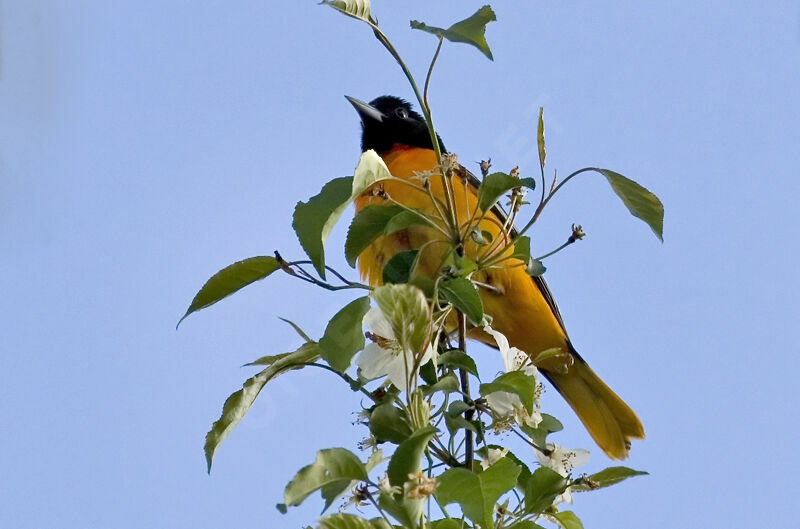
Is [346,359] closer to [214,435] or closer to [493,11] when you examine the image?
[214,435]

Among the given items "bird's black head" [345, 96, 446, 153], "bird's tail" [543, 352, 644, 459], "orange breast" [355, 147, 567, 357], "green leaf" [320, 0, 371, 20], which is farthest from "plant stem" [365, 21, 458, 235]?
"bird's black head" [345, 96, 446, 153]

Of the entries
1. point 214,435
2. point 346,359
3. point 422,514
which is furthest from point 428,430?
point 214,435

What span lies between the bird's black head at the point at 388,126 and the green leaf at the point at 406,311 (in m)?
3.36

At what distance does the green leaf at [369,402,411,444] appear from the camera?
1614mm

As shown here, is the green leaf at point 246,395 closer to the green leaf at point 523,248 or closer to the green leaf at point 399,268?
the green leaf at point 399,268

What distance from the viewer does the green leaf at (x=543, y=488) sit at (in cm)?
172

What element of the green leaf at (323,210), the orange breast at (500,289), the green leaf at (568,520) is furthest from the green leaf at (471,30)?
the orange breast at (500,289)

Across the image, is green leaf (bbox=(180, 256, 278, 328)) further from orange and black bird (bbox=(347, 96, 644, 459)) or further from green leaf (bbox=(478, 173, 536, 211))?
orange and black bird (bbox=(347, 96, 644, 459))

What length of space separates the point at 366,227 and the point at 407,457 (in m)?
0.53

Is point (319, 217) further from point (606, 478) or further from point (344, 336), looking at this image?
point (606, 478)


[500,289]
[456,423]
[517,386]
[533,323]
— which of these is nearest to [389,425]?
[456,423]

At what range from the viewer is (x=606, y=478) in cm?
182

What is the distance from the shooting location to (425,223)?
1.75 m

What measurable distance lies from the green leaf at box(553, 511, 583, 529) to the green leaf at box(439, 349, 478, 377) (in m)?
0.33
